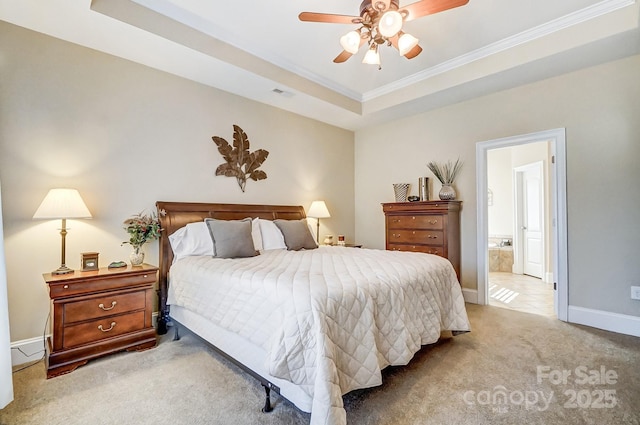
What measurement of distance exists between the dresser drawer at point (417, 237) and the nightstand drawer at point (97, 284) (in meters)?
3.14

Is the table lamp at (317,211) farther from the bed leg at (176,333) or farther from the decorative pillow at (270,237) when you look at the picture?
the bed leg at (176,333)

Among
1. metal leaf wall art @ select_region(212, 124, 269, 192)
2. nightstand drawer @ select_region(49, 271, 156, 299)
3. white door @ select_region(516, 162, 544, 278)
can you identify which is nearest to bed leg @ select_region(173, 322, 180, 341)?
nightstand drawer @ select_region(49, 271, 156, 299)

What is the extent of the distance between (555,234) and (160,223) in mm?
4376

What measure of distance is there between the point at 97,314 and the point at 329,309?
2.02 m

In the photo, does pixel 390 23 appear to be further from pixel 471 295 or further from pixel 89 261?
pixel 471 295

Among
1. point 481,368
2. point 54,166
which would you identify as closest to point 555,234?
point 481,368

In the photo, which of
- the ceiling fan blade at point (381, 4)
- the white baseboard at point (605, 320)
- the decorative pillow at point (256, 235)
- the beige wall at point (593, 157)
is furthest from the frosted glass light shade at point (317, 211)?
the white baseboard at point (605, 320)

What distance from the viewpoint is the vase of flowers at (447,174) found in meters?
4.05

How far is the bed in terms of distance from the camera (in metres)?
1.47

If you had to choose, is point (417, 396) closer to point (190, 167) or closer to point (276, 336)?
point (276, 336)

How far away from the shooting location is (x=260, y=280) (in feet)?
6.03

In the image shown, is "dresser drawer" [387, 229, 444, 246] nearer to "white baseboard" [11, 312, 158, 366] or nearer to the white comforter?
the white comforter

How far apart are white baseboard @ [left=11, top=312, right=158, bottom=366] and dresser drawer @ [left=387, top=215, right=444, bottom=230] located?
13.3 feet

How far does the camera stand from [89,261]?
8.23 ft
